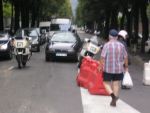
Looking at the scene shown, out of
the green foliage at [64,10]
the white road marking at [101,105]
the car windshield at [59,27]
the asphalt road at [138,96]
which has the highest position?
the green foliage at [64,10]

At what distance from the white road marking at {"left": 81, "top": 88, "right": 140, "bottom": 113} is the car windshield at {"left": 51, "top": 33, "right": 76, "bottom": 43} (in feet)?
45.0

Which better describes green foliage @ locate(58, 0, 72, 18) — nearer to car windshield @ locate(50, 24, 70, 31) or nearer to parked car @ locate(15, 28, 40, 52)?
car windshield @ locate(50, 24, 70, 31)

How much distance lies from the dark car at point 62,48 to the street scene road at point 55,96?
19.1 feet

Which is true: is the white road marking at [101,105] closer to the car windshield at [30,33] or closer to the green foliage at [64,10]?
the car windshield at [30,33]

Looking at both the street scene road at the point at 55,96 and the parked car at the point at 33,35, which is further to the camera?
the parked car at the point at 33,35

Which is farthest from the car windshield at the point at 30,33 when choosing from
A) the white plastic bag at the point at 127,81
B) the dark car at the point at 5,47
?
the white plastic bag at the point at 127,81

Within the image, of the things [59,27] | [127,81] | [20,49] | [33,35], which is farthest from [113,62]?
[59,27]

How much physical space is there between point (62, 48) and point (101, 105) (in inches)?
566

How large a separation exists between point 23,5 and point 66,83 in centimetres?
4308

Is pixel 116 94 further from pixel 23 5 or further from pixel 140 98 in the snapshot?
pixel 23 5

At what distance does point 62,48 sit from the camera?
26.8m

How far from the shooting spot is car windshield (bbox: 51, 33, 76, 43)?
91.7 feet

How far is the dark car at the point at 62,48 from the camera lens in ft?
87.6

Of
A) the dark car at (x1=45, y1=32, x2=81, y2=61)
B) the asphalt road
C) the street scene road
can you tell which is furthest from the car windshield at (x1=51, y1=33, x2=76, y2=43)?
the asphalt road
